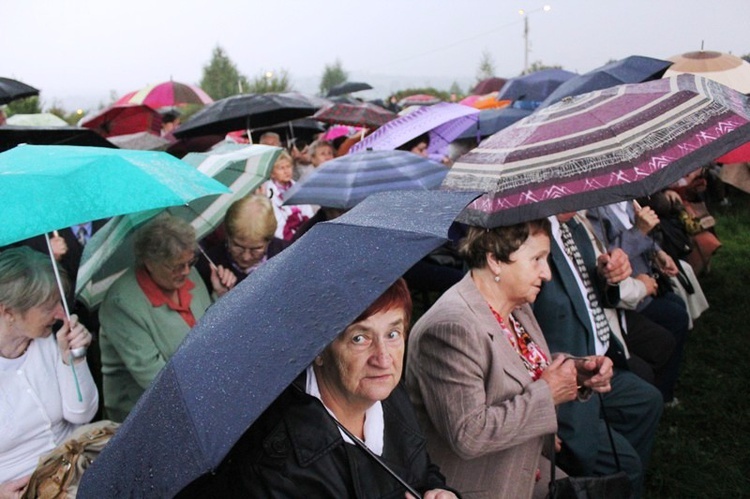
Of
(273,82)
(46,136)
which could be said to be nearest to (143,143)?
(46,136)

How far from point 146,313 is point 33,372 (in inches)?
22.8

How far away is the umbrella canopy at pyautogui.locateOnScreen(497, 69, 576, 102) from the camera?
9.19 metres

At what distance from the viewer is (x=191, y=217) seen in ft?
13.1

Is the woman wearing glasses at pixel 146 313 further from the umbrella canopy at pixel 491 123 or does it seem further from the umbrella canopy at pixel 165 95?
the umbrella canopy at pixel 165 95

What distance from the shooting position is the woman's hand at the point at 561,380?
2.32 m

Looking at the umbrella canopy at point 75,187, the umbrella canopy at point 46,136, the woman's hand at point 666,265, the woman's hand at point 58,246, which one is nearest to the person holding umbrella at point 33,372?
the umbrella canopy at point 75,187

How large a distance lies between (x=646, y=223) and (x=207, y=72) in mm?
56041

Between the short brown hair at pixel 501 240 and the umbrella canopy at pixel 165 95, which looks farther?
the umbrella canopy at pixel 165 95

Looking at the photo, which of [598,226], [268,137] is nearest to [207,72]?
[268,137]

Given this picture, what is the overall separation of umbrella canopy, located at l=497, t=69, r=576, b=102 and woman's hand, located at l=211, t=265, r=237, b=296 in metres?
6.51

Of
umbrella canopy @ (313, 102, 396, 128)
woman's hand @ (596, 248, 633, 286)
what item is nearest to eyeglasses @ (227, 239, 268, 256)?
woman's hand @ (596, 248, 633, 286)

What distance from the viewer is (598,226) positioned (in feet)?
13.3

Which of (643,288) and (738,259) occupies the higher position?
(643,288)

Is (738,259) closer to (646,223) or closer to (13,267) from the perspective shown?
(646,223)
